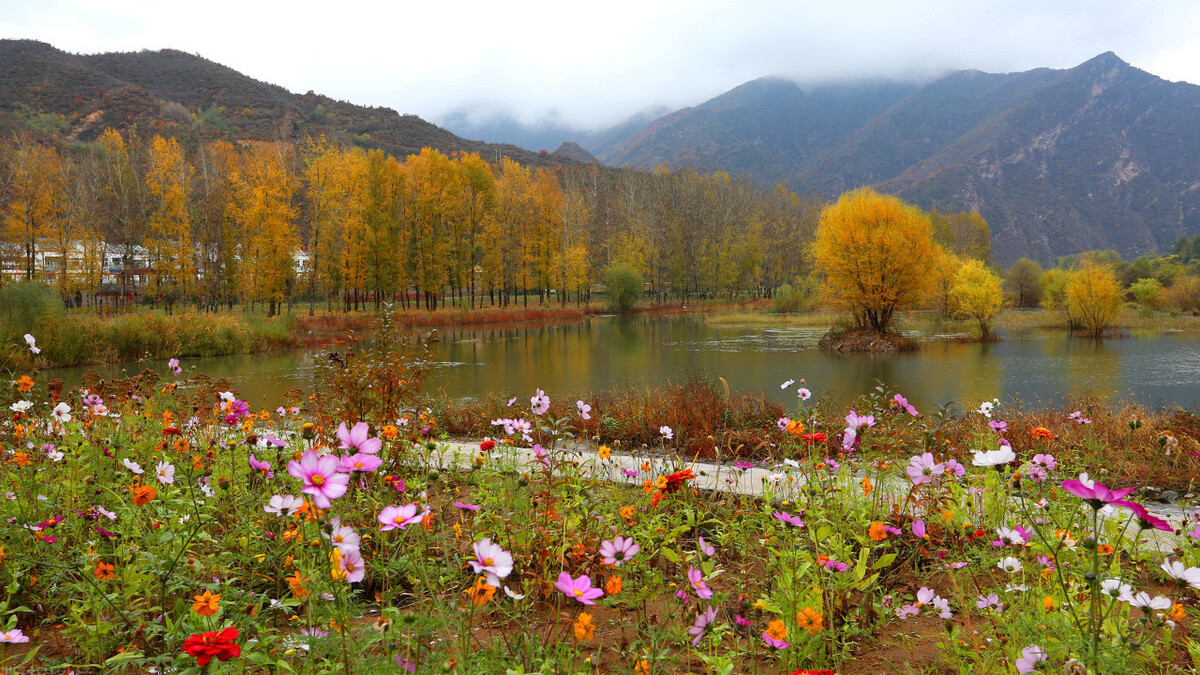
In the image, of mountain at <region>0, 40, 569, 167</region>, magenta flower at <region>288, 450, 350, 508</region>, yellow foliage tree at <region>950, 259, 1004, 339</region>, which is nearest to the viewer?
magenta flower at <region>288, 450, 350, 508</region>

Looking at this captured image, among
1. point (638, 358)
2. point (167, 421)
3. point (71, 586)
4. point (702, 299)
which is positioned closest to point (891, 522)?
point (71, 586)

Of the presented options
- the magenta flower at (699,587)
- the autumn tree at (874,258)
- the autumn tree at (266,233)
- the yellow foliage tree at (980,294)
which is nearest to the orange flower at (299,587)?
the magenta flower at (699,587)

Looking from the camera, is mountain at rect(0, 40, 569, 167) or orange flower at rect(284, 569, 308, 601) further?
mountain at rect(0, 40, 569, 167)

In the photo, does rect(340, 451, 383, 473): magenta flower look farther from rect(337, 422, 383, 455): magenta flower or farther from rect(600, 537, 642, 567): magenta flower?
rect(600, 537, 642, 567): magenta flower

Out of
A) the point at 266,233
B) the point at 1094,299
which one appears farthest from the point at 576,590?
the point at 1094,299

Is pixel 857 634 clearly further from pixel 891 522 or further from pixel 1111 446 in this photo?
pixel 1111 446

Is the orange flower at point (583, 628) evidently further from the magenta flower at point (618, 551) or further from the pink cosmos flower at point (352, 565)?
the pink cosmos flower at point (352, 565)

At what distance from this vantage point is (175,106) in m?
70.8

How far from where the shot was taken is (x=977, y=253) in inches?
2635

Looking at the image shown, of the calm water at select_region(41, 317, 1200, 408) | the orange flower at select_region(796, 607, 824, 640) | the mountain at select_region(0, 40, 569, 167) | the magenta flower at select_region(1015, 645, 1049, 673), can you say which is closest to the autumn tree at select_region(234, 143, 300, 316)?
the calm water at select_region(41, 317, 1200, 408)

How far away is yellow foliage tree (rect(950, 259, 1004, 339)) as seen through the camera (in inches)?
1065

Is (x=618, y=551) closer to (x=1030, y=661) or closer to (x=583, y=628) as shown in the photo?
(x=583, y=628)

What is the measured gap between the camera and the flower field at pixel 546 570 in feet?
4.56

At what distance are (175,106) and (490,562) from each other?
89.4 m
